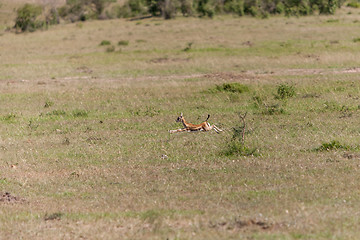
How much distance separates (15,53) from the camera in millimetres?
28344

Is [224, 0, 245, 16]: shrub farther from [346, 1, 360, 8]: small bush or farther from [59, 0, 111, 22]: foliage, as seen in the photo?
[59, 0, 111, 22]: foliage

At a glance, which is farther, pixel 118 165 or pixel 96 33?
pixel 96 33

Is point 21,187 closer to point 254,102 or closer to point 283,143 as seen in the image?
point 283,143

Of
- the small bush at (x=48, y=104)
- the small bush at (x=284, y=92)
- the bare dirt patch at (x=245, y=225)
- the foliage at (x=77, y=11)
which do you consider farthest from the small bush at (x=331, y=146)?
the foliage at (x=77, y=11)

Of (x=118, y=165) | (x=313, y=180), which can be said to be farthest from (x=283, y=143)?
(x=118, y=165)

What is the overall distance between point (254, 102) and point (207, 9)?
35.0m

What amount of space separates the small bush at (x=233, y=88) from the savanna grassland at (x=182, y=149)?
0.06m

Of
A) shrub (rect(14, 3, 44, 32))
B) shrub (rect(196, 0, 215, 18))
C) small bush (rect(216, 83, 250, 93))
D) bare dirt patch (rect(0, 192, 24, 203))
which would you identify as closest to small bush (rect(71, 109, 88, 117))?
small bush (rect(216, 83, 250, 93))

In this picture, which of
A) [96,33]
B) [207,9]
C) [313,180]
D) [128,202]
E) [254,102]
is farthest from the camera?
[207,9]

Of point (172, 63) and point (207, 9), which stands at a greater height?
point (172, 63)

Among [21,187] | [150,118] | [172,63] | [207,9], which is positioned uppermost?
[21,187]

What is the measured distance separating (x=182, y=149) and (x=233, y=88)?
622 centimetres

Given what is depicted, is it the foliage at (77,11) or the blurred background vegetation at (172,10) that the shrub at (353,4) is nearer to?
the blurred background vegetation at (172,10)

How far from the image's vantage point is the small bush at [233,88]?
15422mm
